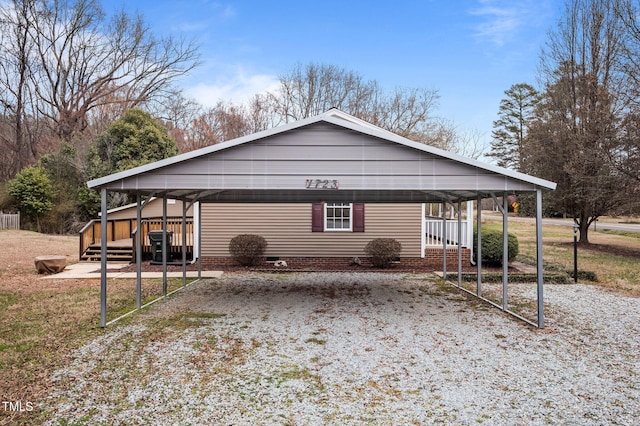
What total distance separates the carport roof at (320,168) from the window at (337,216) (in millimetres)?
7630

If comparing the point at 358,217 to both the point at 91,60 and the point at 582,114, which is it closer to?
the point at 582,114

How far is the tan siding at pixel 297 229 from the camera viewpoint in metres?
13.7

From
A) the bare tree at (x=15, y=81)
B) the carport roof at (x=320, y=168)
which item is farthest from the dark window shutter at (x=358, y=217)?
the bare tree at (x=15, y=81)

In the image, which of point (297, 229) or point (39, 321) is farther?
point (297, 229)

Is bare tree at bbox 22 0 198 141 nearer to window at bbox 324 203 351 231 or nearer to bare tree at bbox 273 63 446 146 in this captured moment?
bare tree at bbox 273 63 446 146

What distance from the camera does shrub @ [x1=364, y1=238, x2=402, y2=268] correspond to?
1291 centimetres

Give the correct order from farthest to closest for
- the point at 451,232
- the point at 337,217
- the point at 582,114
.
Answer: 1. the point at 582,114
2. the point at 451,232
3. the point at 337,217

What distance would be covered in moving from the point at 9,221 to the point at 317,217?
56.0 feet

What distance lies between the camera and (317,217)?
1371 centimetres

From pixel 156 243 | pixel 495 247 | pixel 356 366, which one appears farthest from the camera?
pixel 156 243

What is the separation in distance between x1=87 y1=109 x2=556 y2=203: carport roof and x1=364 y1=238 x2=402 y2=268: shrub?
21.9ft

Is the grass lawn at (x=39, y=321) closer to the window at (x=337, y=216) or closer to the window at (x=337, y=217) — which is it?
the window at (x=337, y=217)

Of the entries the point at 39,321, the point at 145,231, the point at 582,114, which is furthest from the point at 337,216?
the point at 582,114

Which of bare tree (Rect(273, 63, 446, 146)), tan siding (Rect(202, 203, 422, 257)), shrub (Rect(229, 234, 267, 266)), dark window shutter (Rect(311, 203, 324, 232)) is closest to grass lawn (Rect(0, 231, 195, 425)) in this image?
shrub (Rect(229, 234, 267, 266))
